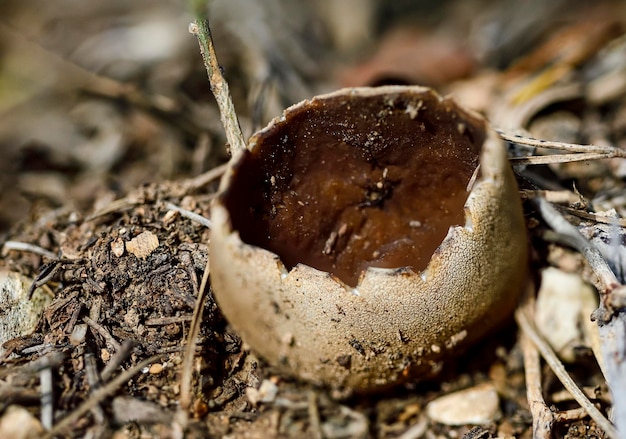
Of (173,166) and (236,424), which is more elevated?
(173,166)

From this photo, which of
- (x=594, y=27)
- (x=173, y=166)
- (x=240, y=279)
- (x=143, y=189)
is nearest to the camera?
(x=240, y=279)

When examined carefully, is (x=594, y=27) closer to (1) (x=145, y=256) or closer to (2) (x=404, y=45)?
(2) (x=404, y=45)

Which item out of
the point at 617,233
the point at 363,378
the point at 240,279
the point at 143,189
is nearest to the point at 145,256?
the point at 143,189

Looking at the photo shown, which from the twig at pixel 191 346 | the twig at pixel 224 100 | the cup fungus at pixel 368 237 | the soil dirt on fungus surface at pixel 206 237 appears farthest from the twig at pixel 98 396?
the twig at pixel 224 100

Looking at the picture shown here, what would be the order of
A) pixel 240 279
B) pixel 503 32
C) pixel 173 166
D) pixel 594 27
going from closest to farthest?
pixel 240 279 → pixel 173 166 → pixel 594 27 → pixel 503 32

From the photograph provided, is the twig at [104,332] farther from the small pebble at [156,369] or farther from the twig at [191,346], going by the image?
the twig at [191,346]

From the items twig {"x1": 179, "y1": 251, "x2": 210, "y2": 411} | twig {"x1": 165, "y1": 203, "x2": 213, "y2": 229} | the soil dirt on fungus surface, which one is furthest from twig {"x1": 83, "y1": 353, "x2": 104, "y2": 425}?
twig {"x1": 165, "y1": 203, "x2": 213, "y2": 229}

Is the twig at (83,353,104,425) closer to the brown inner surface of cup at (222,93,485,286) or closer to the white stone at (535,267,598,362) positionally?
the brown inner surface of cup at (222,93,485,286)
